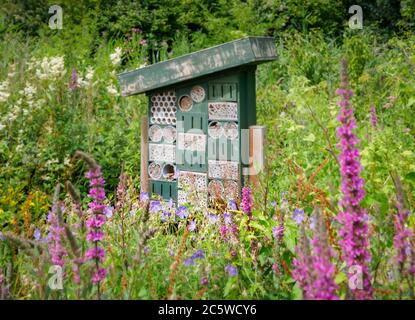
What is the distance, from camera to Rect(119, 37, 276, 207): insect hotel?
498 cm

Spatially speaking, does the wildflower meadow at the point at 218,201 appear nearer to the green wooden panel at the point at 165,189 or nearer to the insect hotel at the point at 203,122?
the green wooden panel at the point at 165,189

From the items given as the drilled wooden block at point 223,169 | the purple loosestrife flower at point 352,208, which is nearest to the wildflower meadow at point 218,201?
the purple loosestrife flower at point 352,208

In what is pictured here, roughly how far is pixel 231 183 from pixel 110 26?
6884 millimetres

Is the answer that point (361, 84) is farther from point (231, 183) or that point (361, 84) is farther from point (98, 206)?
point (98, 206)

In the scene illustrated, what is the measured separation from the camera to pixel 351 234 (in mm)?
2039

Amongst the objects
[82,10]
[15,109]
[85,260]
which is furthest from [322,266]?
[82,10]

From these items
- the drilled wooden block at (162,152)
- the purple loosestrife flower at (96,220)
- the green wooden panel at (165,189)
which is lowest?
the purple loosestrife flower at (96,220)

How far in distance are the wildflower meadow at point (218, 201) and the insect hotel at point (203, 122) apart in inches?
7.4

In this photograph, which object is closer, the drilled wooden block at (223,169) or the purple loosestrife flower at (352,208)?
the purple loosestrife flower at (352,208)

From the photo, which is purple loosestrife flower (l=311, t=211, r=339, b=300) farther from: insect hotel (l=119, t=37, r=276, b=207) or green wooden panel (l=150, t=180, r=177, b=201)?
green wooden panel (l=150, t=180, r=177, b=201)

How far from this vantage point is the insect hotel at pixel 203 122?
4.98 m

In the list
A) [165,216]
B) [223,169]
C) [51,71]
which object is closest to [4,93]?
[51,71]

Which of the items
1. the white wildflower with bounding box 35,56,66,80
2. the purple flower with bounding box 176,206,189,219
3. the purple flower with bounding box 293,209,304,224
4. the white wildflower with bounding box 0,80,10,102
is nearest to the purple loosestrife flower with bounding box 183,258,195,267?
the purple flower with bounding box 293,209,304,224

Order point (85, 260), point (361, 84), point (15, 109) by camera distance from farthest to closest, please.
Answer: point (361, 84)
point (15, 109)
point (85, 260)
